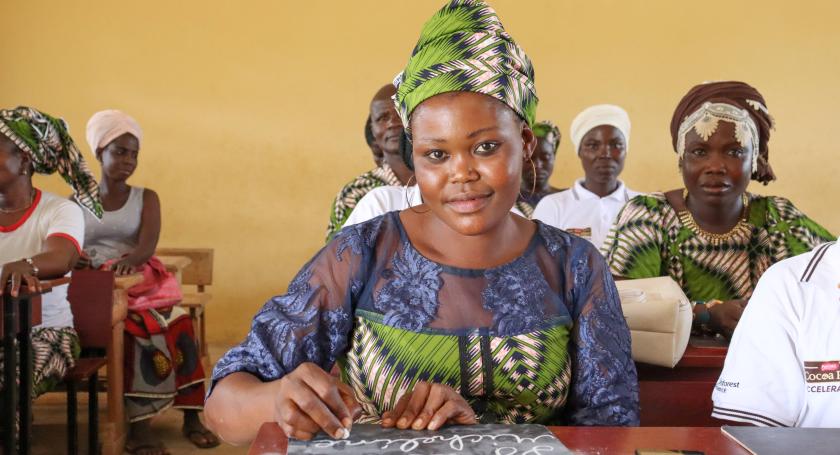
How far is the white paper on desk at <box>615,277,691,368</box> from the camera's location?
2129 mm

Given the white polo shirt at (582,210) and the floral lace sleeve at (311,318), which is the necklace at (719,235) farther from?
the white polo shirt at (582,210)

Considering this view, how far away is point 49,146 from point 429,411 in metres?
3.39

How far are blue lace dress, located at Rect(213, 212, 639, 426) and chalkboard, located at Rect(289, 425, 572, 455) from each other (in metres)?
0.27

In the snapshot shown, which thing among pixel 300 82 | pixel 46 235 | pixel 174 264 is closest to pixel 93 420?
pixel 46 235

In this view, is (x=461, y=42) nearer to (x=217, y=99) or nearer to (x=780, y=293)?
(x=780, y=293)

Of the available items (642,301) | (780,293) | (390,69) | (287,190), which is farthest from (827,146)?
(780,293)

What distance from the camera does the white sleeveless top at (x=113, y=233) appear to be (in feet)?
16.6

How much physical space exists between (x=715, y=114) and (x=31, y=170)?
3.15 meters

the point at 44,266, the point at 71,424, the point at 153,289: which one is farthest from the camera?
the point at 153,289

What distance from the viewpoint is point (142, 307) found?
446 cm

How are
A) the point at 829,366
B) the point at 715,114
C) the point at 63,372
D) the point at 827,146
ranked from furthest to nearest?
the point at 827,146 → the point at 63,372 → the point at 715,114 → the point at 829,366

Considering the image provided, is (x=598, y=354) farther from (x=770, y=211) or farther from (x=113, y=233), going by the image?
(x=113, y=233)

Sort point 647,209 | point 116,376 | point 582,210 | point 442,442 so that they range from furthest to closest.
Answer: point 582,210 < point 116,376 < point 647,209 < point 442,442

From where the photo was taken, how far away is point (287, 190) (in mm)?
7238
